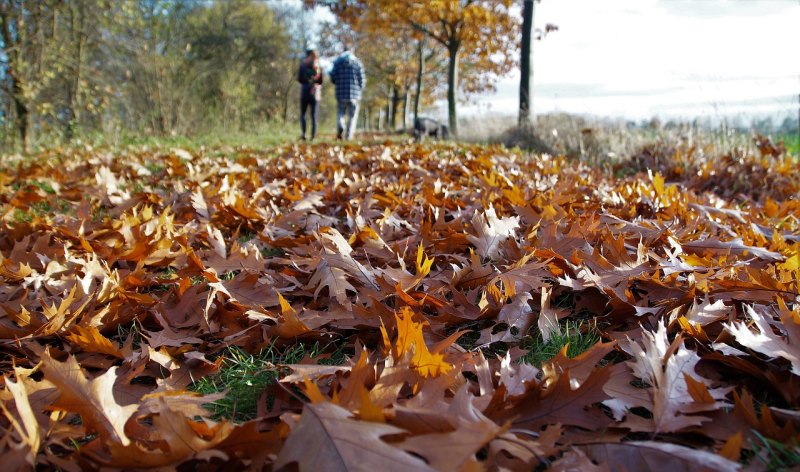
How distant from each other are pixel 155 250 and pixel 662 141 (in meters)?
5.78

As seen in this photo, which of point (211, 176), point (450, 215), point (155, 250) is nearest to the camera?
point (155, 250)

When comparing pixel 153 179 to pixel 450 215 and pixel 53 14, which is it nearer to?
pixel 450 215

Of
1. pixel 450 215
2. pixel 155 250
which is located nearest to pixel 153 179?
pixel 155 250

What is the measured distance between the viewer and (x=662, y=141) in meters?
5.83

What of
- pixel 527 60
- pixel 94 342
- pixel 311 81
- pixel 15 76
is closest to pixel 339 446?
pixel 94 342

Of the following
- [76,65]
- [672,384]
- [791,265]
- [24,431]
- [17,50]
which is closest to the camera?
[24,431]

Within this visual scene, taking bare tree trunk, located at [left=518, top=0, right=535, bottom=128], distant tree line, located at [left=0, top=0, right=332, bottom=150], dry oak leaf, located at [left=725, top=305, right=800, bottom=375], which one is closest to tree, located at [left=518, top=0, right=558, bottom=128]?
bare tree trunk, located at [left=518, top=0, right=535, bottom=128]

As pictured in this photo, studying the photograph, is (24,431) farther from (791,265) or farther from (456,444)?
(791,265)

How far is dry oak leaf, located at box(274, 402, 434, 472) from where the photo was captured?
0.76 m

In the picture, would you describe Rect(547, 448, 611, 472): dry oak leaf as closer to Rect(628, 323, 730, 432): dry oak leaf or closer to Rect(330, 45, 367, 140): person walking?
Rect(628, 323, 730, 432): dry oak leaf

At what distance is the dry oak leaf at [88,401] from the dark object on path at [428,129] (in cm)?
1084

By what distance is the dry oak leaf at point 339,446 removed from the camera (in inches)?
29.9

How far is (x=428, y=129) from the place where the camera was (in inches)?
481

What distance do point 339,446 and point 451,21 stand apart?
49.1 feet
